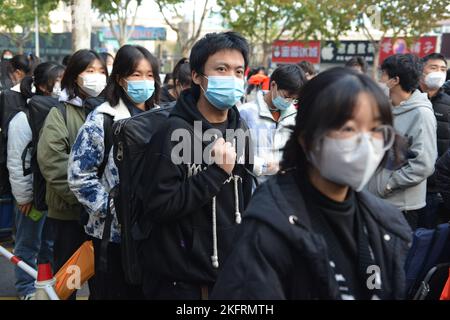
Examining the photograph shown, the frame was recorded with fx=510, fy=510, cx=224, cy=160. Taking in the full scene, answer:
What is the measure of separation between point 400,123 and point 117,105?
1892mm

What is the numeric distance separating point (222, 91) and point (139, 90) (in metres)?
0.89

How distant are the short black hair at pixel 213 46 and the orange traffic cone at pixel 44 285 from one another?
0.99 meters

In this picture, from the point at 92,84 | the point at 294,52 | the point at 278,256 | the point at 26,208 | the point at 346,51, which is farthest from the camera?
the point at 346,51

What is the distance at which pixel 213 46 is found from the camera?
85.0 inches

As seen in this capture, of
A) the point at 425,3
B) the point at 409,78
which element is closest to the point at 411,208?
the point at 409,78

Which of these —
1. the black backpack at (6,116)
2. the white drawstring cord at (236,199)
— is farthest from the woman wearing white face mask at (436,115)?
the black backpack at (6,116)

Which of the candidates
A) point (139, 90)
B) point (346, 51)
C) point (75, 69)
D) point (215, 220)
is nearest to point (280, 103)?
point (139, 90)

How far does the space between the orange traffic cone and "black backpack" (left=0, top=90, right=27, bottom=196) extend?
188 centimetres

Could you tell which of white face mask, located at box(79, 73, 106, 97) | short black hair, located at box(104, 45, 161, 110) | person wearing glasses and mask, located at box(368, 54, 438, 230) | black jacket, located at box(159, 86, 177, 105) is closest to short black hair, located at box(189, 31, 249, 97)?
short black hair, located at box(104, 45, 161, 110)

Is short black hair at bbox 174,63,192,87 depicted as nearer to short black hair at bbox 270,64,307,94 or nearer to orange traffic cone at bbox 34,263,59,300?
short black hair at bbox 270,64,307,94

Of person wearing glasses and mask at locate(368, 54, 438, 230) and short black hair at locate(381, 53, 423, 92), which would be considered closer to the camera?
person wearing glasses and mask at locate(368, 54, 438, 230)

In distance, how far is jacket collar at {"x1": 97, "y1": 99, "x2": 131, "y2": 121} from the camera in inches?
107

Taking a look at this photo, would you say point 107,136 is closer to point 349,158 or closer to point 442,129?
point 349,158
